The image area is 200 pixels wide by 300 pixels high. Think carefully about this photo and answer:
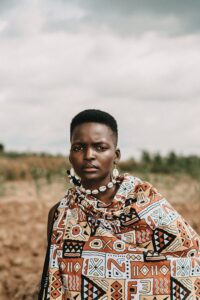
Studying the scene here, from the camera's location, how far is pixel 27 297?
5.24 meters

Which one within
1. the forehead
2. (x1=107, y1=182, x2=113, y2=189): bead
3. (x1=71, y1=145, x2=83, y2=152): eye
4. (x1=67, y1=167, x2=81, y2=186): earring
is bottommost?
(x1=107, y1=182, x2=113, y2=189): bead

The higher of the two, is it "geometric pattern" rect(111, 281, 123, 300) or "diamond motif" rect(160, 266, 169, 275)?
"diamond motif" rect(160, 266, 169, 275)

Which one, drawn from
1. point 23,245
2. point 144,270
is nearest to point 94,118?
point 144,270

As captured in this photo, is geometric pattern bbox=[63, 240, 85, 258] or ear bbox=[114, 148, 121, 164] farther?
ear bbox=[114, 148, 121, 164]

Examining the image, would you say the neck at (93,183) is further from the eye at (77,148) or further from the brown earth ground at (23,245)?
the brown earth ground at (23,245)

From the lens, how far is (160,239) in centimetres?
314

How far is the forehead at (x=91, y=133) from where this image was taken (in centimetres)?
309

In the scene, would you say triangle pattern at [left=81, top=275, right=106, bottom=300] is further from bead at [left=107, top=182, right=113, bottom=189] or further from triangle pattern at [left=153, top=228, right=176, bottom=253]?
bead at [left=107, top=182, right=113, bottom=189]

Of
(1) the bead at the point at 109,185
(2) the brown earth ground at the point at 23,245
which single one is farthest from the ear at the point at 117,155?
(2) the brown earth ground at the point at 23,245

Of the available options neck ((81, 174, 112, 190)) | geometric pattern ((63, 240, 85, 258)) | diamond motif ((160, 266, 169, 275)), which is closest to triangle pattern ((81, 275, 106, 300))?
geometric pattern ((63, 240, 85, 258))

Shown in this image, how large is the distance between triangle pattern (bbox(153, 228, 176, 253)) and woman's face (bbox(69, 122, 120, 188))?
14.6 inches

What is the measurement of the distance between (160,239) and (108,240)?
0.28 m

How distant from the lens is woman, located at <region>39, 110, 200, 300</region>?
3.09 meters

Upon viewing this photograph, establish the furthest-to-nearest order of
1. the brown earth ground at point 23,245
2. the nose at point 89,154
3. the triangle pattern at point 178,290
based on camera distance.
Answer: the brown earth ground at point 23,245 → the triangle pattern at point 178,290 → the nose at point 89,154
